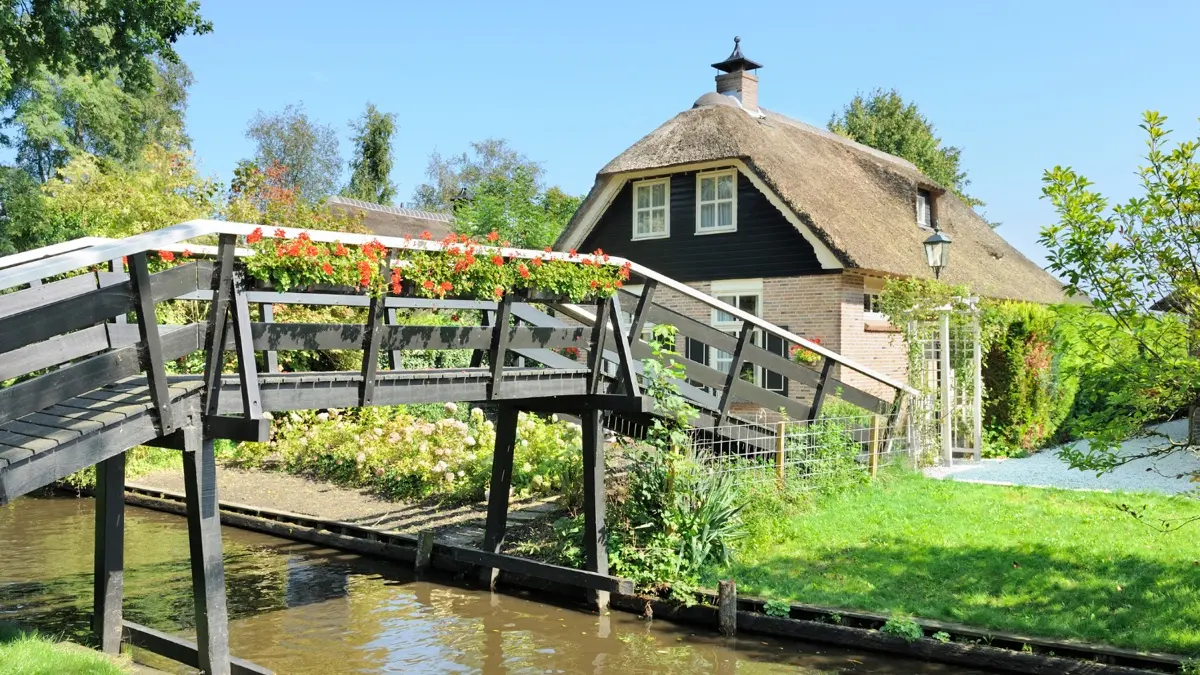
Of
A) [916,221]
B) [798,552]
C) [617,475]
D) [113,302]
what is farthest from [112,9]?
[916,221]

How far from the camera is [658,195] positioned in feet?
65.6

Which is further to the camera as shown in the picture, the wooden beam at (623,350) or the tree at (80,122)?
the tree at (80,122)

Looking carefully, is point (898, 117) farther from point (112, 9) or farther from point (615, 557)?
point (615, 557)

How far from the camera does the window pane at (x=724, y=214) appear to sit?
18.9 meters

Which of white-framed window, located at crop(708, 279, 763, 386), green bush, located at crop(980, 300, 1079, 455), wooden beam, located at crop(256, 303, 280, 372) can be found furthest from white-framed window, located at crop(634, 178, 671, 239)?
wooden beam, located at crop(256, 303, 280, 372)

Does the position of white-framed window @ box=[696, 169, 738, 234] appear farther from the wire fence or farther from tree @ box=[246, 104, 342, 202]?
tree @ box=[246, 104, 342, 202]

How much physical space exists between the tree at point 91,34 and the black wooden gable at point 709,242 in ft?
28.0

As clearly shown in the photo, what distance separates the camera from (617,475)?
10633 millimetres

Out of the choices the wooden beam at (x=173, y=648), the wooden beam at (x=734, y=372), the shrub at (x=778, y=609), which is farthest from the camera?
the wooden beam at (x=734, y=372)

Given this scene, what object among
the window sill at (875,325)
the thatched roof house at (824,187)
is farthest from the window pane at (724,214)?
the window sill at (875,325)

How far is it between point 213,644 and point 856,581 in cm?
521

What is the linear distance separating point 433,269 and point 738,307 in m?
12.3

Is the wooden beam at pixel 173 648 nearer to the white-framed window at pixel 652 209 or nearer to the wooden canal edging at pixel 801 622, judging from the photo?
the wooden canal edging at pixel 801 622

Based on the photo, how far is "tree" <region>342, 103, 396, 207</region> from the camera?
1875 inches
